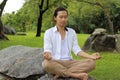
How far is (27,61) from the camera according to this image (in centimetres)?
856

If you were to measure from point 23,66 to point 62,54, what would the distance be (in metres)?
2.16

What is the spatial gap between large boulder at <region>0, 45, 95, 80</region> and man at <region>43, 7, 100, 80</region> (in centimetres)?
161

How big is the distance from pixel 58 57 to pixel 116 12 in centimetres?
4126

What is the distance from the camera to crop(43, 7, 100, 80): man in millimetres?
6344

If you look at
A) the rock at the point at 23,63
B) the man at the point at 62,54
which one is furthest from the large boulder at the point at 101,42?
the man at the point at 62,54

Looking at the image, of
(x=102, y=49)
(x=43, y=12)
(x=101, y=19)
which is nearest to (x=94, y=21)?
(x=101, y=19)

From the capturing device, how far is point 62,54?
651 centimetres

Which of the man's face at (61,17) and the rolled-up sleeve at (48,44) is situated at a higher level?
the man's face at (61,17)

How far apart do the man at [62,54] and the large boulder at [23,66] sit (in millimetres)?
1611

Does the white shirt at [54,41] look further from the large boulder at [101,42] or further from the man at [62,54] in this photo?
the large boulder at [101,42]

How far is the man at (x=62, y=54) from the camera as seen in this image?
6344mm

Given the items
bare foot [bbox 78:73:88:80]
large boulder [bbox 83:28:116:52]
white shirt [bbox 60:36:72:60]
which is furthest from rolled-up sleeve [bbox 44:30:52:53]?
large boulder [bbox 83:28:116:52]

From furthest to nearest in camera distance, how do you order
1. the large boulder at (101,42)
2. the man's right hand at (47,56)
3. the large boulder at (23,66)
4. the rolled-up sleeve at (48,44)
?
the large boulder at (101,42), the large boulder at (23,66), the rolled-up sleeve at (48,44), the man's right hand at (47,56)

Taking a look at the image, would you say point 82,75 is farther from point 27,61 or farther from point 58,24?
point 27,61
